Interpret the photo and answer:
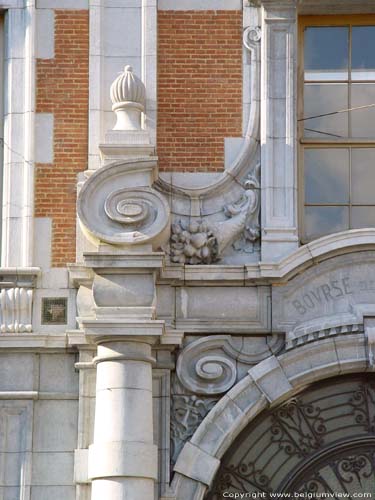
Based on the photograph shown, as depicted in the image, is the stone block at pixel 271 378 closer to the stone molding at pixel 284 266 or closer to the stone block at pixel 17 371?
the stone molding at pixel 284 266

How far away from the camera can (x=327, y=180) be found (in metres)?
18.5

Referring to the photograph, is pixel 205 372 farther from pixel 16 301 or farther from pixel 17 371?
pixel 16 301

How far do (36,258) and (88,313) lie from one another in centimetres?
78

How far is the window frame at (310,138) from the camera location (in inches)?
724

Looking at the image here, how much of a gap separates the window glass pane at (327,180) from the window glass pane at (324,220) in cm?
10

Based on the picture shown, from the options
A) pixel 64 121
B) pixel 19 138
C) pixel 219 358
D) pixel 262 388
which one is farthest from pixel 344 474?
pixel 19 138

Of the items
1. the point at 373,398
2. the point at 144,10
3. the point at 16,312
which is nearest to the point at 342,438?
the point at 373,398

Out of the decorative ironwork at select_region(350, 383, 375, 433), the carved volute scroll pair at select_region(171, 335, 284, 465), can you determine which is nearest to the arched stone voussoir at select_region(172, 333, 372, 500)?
the carved volute scroll pair at select_region(171, 335, 284, 465)

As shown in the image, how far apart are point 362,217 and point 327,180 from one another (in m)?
0.49

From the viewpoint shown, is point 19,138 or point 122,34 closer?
point 19,138

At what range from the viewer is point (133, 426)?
56.2 ft

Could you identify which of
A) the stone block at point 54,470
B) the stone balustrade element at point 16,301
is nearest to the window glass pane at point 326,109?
the stone balustrade element at point 16,301

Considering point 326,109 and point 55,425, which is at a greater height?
point 326,109

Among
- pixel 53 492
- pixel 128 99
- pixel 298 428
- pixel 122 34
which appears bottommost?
pixel 53 492
